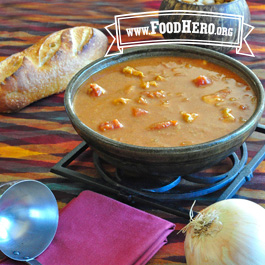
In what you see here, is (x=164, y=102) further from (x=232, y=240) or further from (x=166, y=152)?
(x=232, y=240)

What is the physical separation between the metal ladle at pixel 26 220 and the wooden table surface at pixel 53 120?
0.64 ft

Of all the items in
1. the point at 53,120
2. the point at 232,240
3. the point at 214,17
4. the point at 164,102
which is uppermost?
the point at 214,17

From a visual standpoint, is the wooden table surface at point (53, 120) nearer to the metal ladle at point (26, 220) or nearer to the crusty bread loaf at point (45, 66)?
the crusty bread loaf at point (45, 66)

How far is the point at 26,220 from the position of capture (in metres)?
1.34

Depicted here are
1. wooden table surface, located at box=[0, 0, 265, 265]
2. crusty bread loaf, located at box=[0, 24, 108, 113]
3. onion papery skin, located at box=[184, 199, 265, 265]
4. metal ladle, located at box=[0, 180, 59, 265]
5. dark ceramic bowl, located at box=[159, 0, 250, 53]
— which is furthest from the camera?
dark ceramic bowl, located at box=[159, 0, 250, 53]

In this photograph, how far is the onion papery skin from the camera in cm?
112

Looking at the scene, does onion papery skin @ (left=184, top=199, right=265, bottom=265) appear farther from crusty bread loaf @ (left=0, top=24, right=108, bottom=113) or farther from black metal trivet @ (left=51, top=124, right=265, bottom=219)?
crusty bread loaf @ (left=0, top=24, right=108, bottom=113)

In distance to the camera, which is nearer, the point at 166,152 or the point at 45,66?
the point at 166,152

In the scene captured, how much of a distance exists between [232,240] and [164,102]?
2.08 ft

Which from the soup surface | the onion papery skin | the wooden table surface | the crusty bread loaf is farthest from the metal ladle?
the crusty bread loaf

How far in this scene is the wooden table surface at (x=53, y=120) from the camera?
161cm

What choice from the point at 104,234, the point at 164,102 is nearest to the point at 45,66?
the point at 164,102

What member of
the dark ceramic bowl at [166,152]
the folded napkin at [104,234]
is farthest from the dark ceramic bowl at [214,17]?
the folded napkin at [104,234]

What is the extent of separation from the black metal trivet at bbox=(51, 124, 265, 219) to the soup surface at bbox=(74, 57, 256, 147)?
21 centimetres
